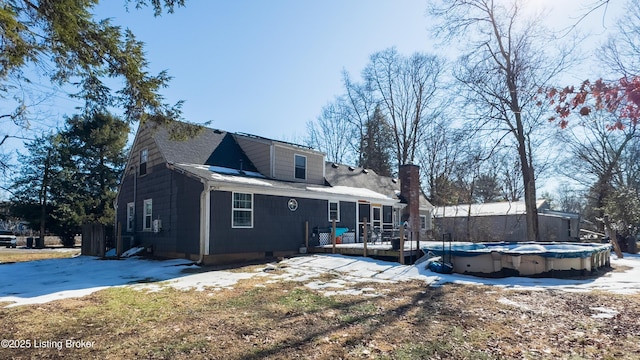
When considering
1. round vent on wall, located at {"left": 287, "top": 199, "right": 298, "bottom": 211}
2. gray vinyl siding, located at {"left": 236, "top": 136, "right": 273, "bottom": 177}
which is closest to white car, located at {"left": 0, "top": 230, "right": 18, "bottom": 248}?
gray vinyl siding, located at {"left": 236, "top": 136, "right": 273, "bottom": 177}

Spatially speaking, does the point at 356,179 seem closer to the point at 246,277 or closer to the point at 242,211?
the point at 242,211

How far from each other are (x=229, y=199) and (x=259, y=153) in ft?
13.5

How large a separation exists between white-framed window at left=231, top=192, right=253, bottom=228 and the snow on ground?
6.17 ft

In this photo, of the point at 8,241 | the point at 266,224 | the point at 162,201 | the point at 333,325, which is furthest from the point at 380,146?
the point at 8,241

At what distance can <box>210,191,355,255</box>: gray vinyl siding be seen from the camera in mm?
12250

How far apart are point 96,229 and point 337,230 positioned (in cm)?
1038

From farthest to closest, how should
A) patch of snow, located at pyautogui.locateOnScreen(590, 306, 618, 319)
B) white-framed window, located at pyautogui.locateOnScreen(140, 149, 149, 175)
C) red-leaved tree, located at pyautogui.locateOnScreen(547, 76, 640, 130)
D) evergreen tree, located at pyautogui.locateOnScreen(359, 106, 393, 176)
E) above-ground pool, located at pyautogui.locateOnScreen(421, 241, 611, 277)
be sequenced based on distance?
evergreen tree, located at pyautogui.locateOnScreen(359, 106, 393, 176) < white-framed window, located at pyautogui.locateOnScreen(140, 149, 149, 175) < above-ground pool, located at pyautogui.locateOnScreen(421, 241, 611, 277) < patch of snow, located at pyautogui.locateOnScreen(590, 306, 618, 319) < red-leaved tree, located at pyautogui.locateOnScreen(547, 76, 640, 130)

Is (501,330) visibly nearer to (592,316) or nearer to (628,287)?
(592,316)

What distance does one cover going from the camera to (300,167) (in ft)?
55.9

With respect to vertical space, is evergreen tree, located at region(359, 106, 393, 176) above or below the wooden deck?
above

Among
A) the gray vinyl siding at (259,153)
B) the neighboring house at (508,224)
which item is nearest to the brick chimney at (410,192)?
the neighboring house at (508,224)

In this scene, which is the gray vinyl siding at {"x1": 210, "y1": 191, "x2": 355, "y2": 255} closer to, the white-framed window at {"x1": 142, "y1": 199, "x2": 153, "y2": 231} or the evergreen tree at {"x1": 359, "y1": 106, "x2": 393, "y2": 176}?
the white-framed window at {"x1": 142, "y1": 199, "x2": 153, "y2": 231}

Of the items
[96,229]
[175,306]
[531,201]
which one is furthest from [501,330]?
[96,229]

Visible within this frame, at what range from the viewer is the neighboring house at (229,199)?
12359 mm
